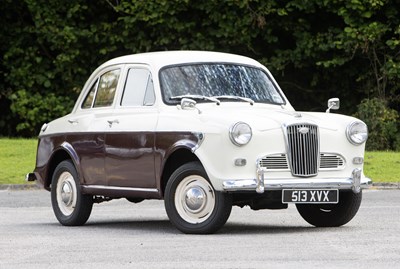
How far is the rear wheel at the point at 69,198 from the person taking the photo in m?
13.8

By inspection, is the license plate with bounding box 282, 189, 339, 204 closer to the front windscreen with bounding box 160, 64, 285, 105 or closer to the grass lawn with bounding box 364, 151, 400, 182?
the front windscreen with bounding box 160, 64, 285, 105

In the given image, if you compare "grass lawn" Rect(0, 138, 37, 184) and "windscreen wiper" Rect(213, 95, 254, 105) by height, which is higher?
"windscreen wiper" Rect(213, 95, 254, 105)

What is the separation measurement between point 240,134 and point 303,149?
708 millimetres

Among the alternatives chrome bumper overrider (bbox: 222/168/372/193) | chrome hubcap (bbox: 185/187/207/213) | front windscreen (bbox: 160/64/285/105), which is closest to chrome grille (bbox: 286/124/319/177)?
chrome bumper overrider (bbox: 222/168/372/193)

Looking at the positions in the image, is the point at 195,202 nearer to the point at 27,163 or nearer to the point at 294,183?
the point at 294,183

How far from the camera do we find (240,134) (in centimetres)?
1198

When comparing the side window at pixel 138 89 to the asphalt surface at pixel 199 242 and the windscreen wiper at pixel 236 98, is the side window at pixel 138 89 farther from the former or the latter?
the asphalt surface at pixel 199 242

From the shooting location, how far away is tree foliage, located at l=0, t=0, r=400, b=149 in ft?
97.9

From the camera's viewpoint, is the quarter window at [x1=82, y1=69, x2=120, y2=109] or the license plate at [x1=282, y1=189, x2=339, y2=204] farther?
the quarter window at [x1=82, y1=69, x2=120, y2=109]

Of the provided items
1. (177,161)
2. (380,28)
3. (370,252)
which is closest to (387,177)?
(380,28)

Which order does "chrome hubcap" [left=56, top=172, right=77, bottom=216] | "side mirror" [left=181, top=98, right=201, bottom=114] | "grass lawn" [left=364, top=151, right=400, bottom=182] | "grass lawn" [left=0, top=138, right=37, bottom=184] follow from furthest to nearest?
1. "grass lawn" [left=0, top=138, right=37, bottom=184]
2. "grass lawn" [left=364, top=151, right=400, bottom=182]
3. "chrome hubcap" [left=56, top=172, right=77, bottom=216]
4. "side mirror" [left=181, top=98, right=201, bottom=114]

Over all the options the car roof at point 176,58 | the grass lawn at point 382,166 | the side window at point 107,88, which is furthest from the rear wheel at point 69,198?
the grass lawn at point 382,166

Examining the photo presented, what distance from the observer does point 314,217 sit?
13398 mm

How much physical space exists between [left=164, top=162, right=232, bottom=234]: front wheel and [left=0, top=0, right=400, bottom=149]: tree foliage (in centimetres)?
1754
